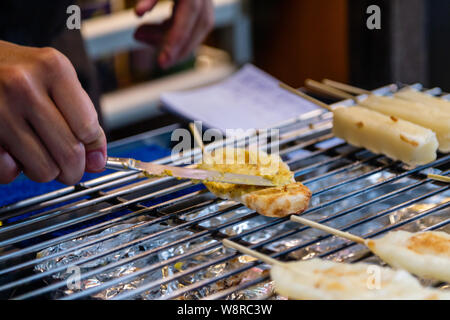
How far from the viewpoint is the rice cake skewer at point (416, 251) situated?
105 centimetres

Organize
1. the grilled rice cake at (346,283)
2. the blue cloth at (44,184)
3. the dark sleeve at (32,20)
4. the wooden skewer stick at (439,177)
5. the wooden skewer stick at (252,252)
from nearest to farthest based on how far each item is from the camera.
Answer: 1. the grilled rice cake at (346,283)
2. the wooden skewer stick at (252,252)
3. the wooden skewer stick at (439,177)
4. the blue cloth at (44,184)
5. the dark sleeve at (32,20)

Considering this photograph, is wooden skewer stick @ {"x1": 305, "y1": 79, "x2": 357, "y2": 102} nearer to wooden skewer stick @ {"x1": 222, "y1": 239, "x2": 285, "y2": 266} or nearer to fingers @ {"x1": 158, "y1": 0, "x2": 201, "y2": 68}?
fingers @ {"x1": 158, "y1": 0, "x2": 201, "y2": 68}

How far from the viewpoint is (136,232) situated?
131 cm

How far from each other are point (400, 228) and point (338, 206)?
175 mm

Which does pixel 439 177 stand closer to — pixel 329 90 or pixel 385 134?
pixel 385 134

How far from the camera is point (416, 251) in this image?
3.58ft

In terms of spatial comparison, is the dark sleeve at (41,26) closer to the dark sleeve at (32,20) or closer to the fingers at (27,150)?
the dark sleeve at (32,20)

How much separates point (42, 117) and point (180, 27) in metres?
1.17

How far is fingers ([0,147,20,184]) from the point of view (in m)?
1.28

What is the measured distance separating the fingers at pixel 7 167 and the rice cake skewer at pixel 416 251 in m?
0.70

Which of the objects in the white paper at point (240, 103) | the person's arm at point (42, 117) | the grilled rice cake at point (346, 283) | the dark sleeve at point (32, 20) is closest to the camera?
the grilled rice cake at point (346, 283)

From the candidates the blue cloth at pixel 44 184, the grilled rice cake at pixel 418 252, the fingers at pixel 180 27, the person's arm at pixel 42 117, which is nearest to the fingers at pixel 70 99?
the person's arm at pixel 42 117

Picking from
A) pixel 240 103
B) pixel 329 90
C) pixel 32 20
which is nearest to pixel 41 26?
pixel 32 20
